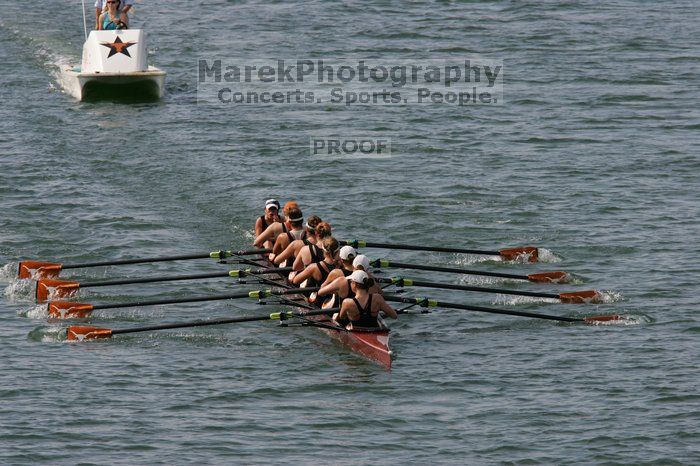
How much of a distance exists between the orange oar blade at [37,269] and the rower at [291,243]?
4420 millimetres

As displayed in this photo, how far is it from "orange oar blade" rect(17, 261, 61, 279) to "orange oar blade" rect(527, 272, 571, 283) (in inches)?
382

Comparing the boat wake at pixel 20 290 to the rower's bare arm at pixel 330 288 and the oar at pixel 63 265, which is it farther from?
the rower's bare arm at pixel 330 288

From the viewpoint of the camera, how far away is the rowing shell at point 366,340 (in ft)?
67.8

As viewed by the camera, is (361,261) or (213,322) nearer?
(361,261)

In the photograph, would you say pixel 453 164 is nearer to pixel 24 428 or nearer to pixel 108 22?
pixel 108 22

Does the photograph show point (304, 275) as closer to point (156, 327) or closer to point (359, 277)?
point (359, 277)

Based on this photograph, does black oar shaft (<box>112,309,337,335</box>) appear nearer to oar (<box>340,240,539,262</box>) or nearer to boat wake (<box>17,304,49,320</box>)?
boat wake (<box>17,304,49,320</box>)

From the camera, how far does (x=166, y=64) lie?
4394 centimetres

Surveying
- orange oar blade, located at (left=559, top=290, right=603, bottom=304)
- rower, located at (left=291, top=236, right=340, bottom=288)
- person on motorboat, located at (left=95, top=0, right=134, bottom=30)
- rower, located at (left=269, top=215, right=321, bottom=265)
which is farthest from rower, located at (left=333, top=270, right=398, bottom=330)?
person on motorboat, located at (left=95, top=0, right=134, bottom=30)

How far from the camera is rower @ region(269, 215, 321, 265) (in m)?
23.8

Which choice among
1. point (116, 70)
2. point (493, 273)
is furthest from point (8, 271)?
point (116, 70)

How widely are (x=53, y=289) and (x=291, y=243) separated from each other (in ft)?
15.6

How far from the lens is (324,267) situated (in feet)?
75.1

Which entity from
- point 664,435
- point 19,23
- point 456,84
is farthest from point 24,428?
point 19,23
